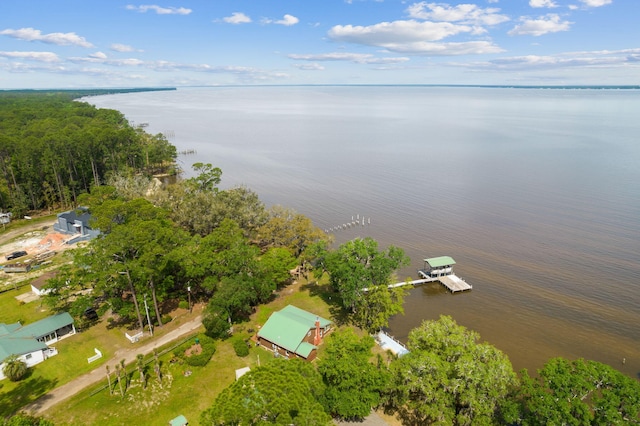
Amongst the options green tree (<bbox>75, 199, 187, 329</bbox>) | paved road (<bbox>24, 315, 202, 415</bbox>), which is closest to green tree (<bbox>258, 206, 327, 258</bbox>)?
green tree (<bbox>75, 199, 187, 329</bbox>)

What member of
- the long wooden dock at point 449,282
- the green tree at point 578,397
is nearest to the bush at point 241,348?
the long wooden dock at point 449,282

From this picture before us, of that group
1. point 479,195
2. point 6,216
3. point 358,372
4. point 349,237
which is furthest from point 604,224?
point 6,216

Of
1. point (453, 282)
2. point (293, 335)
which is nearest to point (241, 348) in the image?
point (293, 335)

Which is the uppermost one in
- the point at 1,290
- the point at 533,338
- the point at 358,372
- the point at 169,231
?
the point at 169,231

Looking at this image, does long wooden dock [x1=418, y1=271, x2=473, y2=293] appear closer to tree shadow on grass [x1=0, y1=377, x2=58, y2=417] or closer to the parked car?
tree shadow on grass [x1=0, y1=377, x2=58, y2=417]

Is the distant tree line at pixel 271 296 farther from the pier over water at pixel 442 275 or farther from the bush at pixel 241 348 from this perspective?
the pier over water at pixel 442 275

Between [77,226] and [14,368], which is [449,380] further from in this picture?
[77,226]

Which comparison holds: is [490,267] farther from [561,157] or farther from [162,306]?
[561,157]
